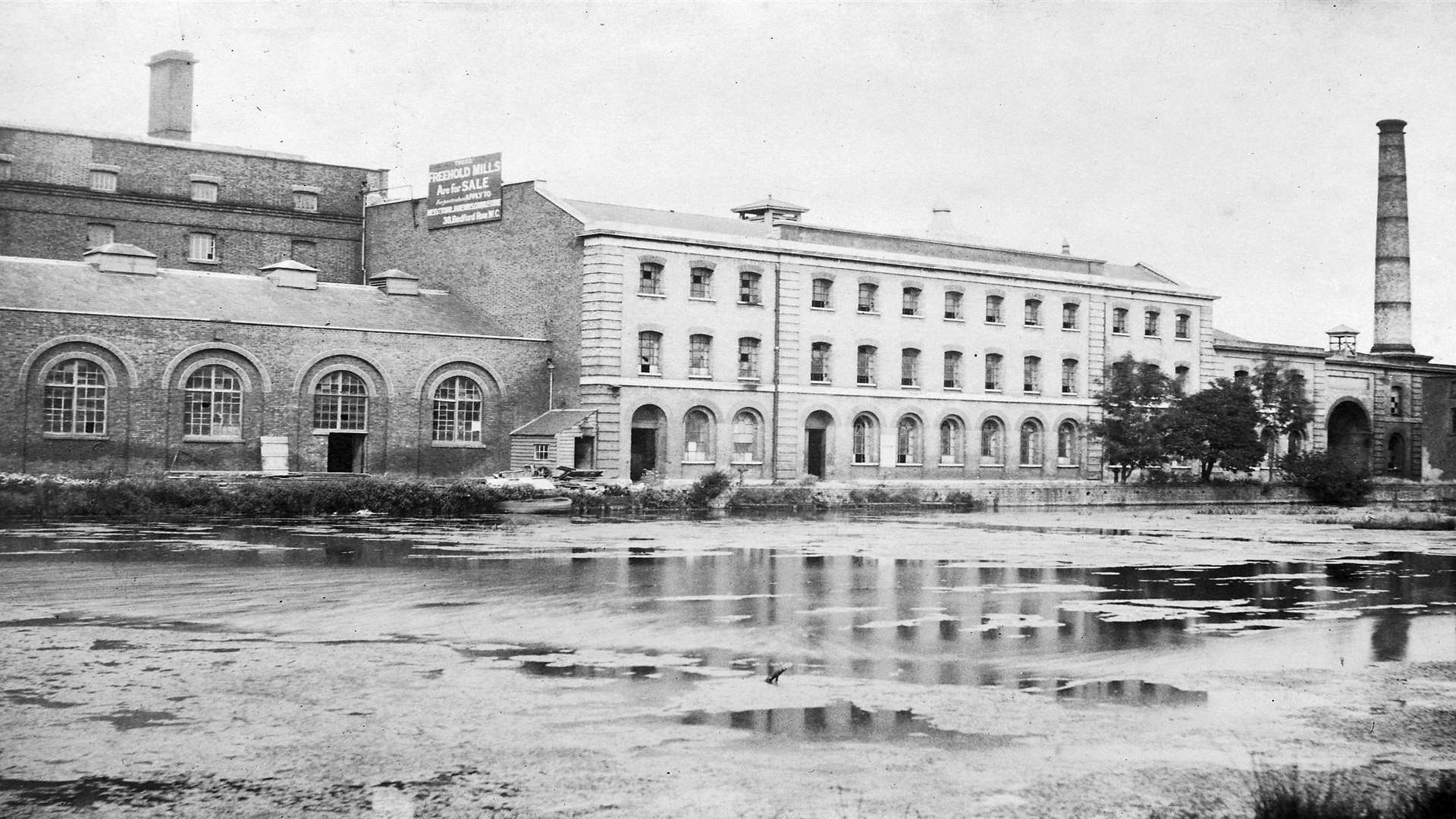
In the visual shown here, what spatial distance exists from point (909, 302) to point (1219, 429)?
11.0 meters

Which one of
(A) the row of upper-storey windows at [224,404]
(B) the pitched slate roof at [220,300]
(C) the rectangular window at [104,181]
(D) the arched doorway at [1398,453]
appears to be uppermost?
(C) the rectangular window at [104,181]

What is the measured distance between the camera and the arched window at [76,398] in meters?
36.0

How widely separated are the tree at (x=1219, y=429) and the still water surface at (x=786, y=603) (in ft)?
73.9

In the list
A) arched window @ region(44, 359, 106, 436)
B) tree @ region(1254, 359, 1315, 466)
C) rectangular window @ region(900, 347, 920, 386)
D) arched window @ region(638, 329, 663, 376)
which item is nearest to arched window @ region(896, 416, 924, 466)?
rectangular window @ region(900, 347, 920, 386)

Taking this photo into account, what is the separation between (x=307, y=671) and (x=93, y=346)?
95.6ft

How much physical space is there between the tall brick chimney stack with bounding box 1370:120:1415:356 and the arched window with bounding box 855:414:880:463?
2965 cm

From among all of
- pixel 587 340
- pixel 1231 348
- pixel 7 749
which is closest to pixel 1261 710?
pixel 7 749

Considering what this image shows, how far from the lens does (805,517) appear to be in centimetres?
3309

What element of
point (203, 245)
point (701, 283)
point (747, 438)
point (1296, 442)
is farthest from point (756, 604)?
point (1296, 442)

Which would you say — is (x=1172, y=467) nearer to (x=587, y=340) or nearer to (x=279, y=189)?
(x=587, y=340)

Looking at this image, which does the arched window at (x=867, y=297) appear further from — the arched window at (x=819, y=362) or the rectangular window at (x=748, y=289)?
the rectangular window at (x=748, y=289)

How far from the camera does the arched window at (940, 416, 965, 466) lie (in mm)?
49781

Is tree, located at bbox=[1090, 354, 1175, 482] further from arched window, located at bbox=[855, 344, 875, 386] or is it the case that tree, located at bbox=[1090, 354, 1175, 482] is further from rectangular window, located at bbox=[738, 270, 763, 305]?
rectangular window, located at bbox=[738, 270, 763, 305]

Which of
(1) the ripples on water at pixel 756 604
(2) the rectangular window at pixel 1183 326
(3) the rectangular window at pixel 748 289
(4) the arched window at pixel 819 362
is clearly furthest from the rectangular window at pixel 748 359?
(1) the ripples on water at pixel 756 604
